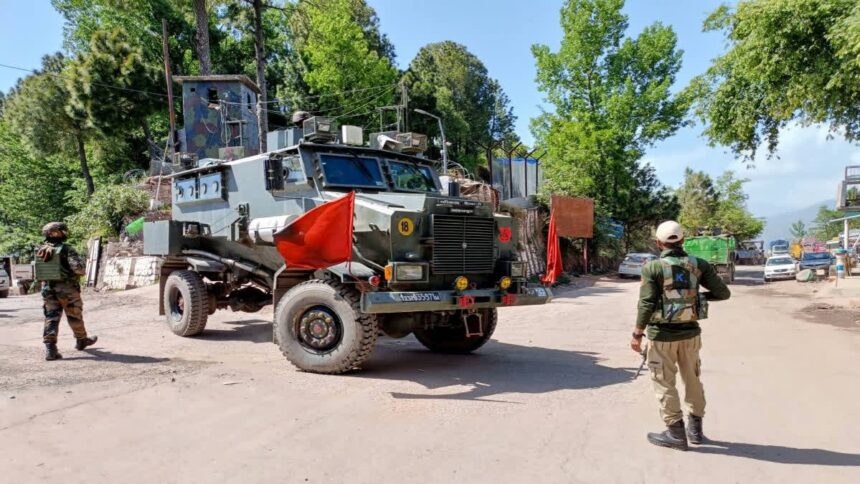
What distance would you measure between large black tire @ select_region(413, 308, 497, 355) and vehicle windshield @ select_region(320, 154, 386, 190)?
6.70 feet

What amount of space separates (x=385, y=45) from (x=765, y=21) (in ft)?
106

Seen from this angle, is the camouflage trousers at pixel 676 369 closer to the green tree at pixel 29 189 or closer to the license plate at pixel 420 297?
the license plate at pixel 420 297

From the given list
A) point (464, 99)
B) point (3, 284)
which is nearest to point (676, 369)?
point (3, 284)

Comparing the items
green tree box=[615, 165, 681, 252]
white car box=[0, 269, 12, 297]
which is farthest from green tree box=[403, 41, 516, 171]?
white car box=[0, 269, 12, 297]

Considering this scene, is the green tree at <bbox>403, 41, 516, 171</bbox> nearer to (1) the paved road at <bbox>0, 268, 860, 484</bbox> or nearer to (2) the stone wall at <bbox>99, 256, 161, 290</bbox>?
(2) the stone wall at <bbox>99, 256, 161, 290</bbox>

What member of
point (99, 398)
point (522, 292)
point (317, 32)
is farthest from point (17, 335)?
point (317, 32)

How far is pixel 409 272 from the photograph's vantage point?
6.20 m

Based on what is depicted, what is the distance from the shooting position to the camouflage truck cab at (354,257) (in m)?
6.28

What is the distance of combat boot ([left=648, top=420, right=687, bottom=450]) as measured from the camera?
163 inches

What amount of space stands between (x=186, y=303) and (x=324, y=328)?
366 cm

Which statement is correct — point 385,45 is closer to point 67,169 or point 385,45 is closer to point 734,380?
point 67,169

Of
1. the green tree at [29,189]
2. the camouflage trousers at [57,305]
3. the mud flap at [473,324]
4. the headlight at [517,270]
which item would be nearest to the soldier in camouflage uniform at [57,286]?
the camouflage trousers at [57,305]

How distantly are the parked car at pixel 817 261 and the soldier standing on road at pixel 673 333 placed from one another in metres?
29.8

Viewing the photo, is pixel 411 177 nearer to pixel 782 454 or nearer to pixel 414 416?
pixel 414 416
